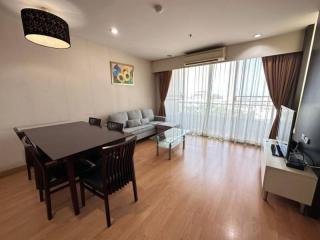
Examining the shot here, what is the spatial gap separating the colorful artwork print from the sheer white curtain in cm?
146

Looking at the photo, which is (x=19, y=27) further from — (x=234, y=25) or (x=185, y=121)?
(x=185, y=121)

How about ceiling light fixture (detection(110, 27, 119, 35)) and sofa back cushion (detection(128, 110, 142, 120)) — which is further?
sofa back cushion (detection(128, 110, 142, 120))

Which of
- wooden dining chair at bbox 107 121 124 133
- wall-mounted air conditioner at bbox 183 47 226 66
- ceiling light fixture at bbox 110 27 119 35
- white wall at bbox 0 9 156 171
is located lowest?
wooden dining chair at bbox 107 121 124 133

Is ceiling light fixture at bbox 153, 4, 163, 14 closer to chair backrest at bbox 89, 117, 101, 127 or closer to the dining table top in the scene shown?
the dining table top

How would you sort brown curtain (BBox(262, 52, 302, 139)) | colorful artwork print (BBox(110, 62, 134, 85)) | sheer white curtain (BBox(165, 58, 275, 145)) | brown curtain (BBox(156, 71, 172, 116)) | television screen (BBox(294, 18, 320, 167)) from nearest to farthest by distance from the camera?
television screen (BBox(294, 18, 320, 167)), brown curtain (BBox(262, 52, 302, 139)), sheer white curtain (BBox(165, 58, 275, 145)), colorful artwork print (BBox(110, 62, 134, 85)), brown curtain (BBox(156, 71, 172, 116))

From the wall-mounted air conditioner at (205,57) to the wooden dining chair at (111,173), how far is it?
3.08m

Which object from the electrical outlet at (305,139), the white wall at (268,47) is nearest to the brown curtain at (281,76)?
the white wall at (268,47)

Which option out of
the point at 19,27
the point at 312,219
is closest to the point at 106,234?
the point at 312,219

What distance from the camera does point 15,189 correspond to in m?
1.97

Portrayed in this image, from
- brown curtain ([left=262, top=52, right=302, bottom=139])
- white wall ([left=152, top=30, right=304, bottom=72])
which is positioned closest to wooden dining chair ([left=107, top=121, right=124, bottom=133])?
white wall ([left=152, top=30, right=304, bottom=72])

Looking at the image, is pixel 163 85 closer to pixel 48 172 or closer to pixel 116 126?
pixel 116 126

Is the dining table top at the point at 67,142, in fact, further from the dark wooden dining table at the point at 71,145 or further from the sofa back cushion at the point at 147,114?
the sofa back cushion at the point at 147,114

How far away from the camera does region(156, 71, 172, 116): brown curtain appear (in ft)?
15.7

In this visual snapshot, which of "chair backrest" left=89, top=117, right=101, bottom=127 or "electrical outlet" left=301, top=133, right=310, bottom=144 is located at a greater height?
"chair backrest" left=89, top=117, right=101, bottom=127
